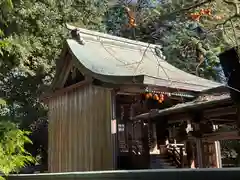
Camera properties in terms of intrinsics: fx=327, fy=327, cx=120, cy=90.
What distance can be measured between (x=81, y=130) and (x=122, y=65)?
2297 millimetres

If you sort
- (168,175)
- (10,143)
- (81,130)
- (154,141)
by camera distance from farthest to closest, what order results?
1. (154,141)
2. (81,130)
3. (10,143)
4. (168,175)

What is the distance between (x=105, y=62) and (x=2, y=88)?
9325 millimetres

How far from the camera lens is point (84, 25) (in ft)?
50.4

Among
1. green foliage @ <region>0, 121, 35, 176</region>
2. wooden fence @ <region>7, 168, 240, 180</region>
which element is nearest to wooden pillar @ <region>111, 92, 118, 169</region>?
green foliage @ <region>0, 121, 35, 176</region>

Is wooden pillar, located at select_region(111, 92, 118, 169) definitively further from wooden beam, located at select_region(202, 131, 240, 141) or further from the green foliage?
the green foliage

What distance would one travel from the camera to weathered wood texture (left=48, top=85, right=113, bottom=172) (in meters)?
9.08

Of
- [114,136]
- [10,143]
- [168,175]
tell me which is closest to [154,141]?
[114,136]

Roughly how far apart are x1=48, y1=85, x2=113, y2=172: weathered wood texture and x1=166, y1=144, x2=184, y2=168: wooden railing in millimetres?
2607

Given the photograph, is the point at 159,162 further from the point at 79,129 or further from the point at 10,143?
the point at 10,143

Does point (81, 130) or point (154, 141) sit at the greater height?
point (81, 130)

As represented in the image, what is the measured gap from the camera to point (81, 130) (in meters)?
9.77

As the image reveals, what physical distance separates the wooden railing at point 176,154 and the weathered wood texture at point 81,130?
2607mm

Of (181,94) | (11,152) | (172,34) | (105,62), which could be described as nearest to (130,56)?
(105,62)

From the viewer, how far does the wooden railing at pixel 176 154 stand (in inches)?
414
